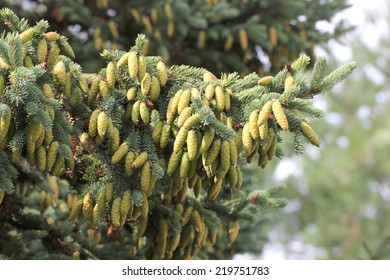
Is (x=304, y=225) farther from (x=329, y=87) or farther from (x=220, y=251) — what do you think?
(x=329, y=87)

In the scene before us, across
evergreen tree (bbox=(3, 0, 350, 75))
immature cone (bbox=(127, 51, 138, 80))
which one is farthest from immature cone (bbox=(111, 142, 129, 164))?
evergreen tree (bbox=(3, 0, 350, 75))

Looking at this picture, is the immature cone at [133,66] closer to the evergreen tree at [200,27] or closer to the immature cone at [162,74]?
the immature cone at [162,74]

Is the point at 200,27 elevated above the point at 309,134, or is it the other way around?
the point at 200,27

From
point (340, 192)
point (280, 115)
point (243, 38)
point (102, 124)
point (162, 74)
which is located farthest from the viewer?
point (340, 192)

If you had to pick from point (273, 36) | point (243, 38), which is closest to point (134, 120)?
point (243, 38)

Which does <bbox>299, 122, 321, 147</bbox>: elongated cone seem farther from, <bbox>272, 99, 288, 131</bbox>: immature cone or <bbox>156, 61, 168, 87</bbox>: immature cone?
<bbox>156, 61, 168, 87</bbox>: immature cone

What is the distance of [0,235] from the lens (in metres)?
3.74

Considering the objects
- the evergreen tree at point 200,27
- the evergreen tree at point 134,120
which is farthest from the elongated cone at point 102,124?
the evergreen tree at point 200,27

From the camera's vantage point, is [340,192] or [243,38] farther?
[340,192]

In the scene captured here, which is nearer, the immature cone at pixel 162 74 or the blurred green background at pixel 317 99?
the immature cone at pixel 162 74

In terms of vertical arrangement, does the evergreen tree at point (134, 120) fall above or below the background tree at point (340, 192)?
below

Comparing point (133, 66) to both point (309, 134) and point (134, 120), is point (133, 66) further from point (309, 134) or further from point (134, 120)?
point (309, 134)

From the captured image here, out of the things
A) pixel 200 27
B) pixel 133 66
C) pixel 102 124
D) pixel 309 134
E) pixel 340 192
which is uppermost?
pixel 340 192
